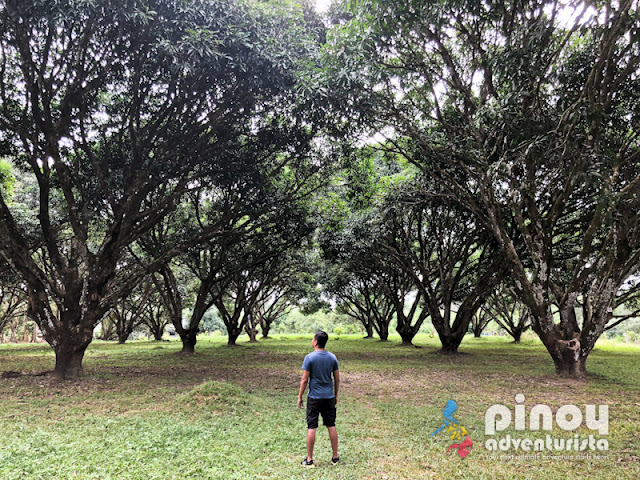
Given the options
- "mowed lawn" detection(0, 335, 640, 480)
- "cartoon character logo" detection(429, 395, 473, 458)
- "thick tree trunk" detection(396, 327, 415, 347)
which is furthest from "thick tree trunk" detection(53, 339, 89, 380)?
"thick tree trunk" detection(396, 327, 415, 347)

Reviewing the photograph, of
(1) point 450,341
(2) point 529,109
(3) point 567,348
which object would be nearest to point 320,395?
(2) point 529,109

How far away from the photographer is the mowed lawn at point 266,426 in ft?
15.3

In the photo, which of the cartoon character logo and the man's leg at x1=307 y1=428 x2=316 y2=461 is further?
the cartoon character logo

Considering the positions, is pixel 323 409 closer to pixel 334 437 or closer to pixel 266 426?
pixel 334 437

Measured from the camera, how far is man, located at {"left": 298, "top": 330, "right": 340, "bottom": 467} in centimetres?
471

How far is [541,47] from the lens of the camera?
7441mm

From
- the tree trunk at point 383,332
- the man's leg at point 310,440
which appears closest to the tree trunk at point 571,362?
the man's leg at point 310,440

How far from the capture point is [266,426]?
6387 millimetres

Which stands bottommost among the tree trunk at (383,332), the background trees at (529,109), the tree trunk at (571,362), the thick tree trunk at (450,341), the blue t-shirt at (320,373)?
the tree trunk at (383,332)

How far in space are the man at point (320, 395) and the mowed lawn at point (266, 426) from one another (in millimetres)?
314

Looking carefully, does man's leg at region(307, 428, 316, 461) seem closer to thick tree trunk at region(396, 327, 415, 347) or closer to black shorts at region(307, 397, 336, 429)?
black shorts at region(307, 397, 336, 429)

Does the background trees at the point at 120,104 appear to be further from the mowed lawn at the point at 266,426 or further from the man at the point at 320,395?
the man at the point at 320,395

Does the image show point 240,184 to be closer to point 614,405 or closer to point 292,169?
point 292,169

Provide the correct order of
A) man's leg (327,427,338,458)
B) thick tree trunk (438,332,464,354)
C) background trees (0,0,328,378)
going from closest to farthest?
man's leg (327,427,338,458) → background trees (0,0,328,378) → thick tree trunk (438,332,464,354)
